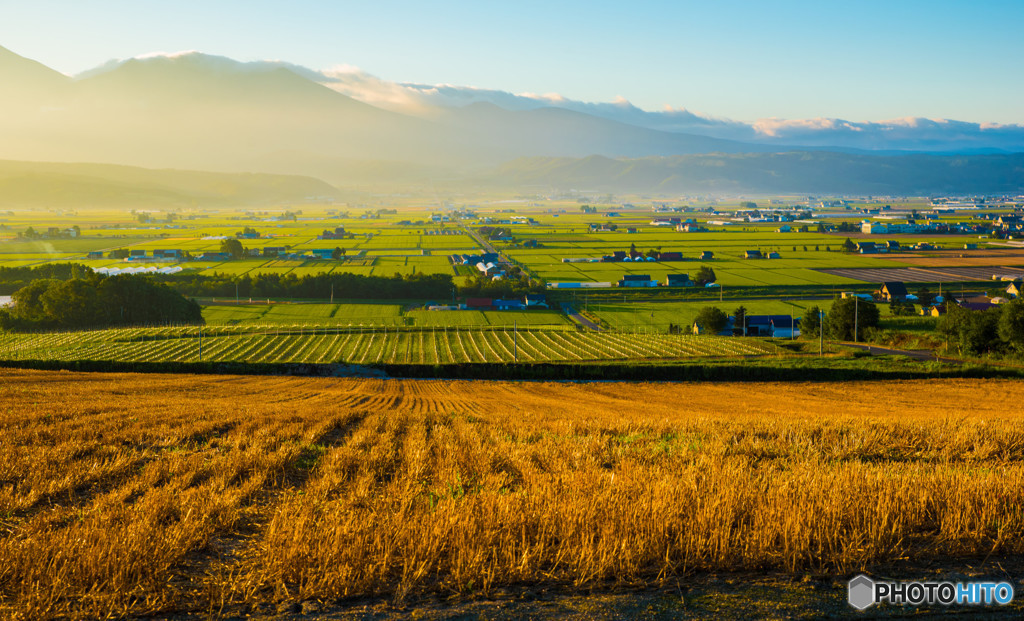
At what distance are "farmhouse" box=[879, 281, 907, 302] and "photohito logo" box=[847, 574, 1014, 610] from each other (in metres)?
→ 71.3

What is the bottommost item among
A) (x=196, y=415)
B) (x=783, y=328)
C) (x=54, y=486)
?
(x=783, y=328)

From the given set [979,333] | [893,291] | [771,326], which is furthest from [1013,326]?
[893,291]

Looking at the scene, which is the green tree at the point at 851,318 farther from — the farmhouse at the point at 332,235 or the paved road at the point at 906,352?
the farmhouse at the point at 332,235

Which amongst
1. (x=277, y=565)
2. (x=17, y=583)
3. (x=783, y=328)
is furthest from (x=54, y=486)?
(x=783, y=328)

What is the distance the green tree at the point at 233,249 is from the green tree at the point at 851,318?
294 feet

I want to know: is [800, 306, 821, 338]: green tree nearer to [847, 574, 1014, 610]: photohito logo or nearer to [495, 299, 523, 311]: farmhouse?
[495, 299, 523, 311]: farmhouse

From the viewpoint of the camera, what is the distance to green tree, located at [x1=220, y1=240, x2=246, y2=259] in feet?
346

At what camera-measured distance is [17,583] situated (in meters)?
3.83

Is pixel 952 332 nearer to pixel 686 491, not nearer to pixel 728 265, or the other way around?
pixel 686 491

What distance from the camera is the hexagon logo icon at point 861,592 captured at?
3639 millimetres

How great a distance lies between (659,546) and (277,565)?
2.41 meters

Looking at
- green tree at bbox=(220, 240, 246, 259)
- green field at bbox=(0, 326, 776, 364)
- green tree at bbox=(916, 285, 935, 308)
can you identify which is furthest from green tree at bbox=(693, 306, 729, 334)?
green tree at bbox=(220, 240, 246, 259)

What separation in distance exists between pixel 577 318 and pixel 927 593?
5722 centimetres

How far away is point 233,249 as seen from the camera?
4181 inches
